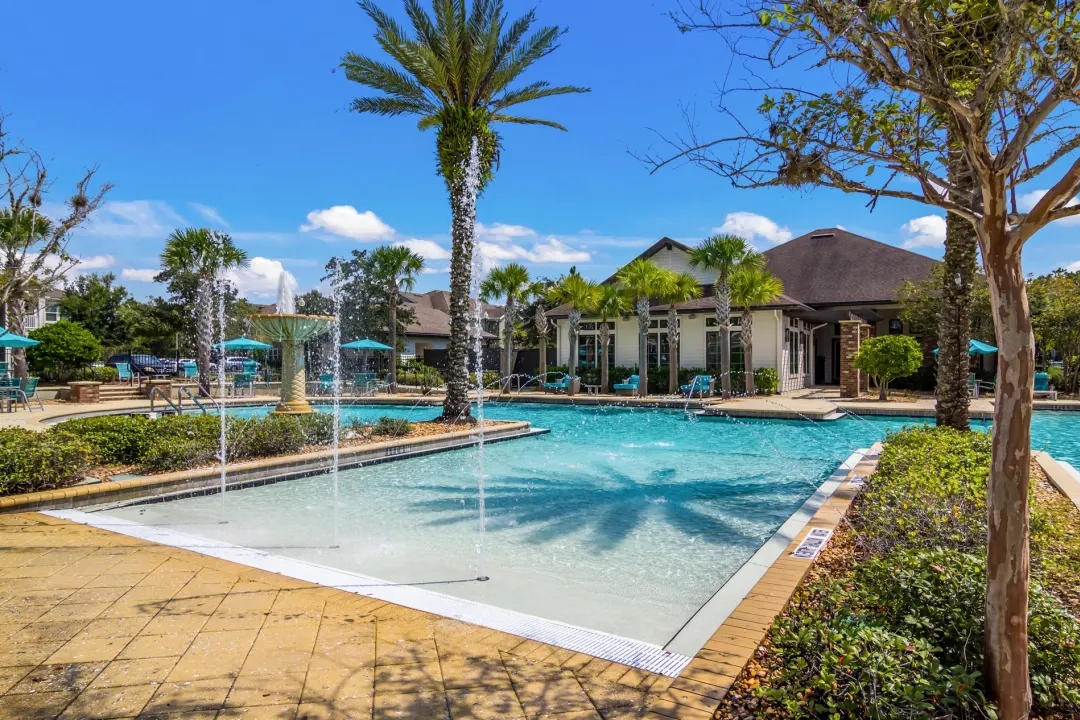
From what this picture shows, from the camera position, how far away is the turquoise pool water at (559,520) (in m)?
4.97

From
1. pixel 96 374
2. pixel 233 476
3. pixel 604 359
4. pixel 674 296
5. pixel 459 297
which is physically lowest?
pixel 233 476

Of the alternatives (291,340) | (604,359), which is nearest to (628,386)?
(604,359)

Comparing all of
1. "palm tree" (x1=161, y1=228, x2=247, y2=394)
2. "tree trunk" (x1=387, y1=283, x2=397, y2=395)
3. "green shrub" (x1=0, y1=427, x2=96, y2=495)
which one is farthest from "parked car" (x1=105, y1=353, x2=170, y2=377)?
"green shrub" (x1=0, y1=427, x2=96, y2=495)

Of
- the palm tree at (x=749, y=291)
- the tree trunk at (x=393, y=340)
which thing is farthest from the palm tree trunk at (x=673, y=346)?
the tree trunk at (x=393, y=340)

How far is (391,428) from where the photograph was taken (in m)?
12.6

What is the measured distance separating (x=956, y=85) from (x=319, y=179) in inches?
789

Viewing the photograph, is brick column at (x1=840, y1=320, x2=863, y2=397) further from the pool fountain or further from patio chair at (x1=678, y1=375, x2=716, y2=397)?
the pool fountain

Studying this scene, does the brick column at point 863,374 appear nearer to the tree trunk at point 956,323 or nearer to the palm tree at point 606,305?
the palm tree at point 606,305

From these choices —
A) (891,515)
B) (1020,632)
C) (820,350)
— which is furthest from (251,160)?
(820,350)

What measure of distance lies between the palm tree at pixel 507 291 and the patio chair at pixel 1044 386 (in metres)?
18.3

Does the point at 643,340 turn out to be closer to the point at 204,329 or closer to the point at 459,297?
the point at 459,297

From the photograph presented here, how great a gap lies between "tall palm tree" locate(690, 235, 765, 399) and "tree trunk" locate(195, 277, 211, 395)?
18.6 meters

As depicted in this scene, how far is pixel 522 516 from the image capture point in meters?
7.39

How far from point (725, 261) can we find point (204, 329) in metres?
22.0
